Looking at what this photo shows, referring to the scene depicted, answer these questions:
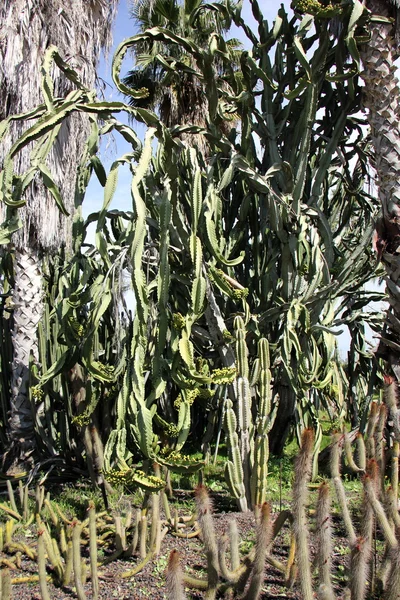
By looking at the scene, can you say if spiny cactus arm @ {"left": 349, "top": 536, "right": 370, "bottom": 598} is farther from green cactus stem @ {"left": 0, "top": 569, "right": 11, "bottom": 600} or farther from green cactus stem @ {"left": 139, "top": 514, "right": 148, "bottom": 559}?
green cactus stem @ {"left": 139, "top": 514, "right": 148, "bottom": 559}

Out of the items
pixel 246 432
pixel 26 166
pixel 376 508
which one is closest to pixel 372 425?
pixel 376 508

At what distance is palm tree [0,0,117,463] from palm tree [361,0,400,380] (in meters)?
3.74

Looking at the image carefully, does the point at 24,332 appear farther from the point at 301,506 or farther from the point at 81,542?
the point at 301,506

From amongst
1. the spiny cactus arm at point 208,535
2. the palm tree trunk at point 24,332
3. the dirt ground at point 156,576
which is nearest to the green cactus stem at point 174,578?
the spiny cactus arm at point 208,535

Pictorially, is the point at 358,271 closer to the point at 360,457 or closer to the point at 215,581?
the point at 360,457

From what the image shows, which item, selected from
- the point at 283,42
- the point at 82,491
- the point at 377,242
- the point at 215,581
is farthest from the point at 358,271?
the point at 215,581

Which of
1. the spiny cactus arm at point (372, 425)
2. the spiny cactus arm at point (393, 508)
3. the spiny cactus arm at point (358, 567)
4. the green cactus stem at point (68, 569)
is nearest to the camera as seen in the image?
the spiny cactus arm at point (358, 567)

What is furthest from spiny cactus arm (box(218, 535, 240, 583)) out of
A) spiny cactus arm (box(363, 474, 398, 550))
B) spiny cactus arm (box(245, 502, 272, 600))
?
spiny cactus arm (box(363, 474, 398, 550))

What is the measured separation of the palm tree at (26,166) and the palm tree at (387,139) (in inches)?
147

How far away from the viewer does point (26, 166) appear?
669cm

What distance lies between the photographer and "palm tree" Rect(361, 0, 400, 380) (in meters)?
4.79

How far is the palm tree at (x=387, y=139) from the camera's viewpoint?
15.7ft

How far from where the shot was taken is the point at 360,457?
334 centimetres

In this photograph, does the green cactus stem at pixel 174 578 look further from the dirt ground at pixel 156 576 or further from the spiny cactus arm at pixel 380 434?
the spiny cactus arm at pixel 380 434
